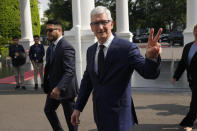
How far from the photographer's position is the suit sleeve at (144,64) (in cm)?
181

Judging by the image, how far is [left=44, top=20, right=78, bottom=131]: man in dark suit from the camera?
137 inches

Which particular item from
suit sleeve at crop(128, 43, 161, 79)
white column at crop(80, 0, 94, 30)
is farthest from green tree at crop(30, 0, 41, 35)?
suit sleeve at crop(128, 43, 161, 79)

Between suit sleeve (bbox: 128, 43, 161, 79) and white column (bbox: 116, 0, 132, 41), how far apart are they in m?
12.8

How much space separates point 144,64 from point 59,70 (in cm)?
189

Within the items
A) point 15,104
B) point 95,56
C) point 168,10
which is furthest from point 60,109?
point 168,10

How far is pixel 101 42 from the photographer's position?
221cm

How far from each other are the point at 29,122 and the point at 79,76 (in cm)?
331

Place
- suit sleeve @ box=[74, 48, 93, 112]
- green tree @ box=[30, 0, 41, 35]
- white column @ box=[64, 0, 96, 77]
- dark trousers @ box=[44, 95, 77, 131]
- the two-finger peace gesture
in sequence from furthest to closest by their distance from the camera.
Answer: green tree @ box=[30, 0, 41, 35]
white column @ box=[64, 0, 96, 77]
dark trousers @ box=[44, 95, 77, 131]
suit sleeve @ box=[74, 48, 93, 112]
the two-finger peace gesture

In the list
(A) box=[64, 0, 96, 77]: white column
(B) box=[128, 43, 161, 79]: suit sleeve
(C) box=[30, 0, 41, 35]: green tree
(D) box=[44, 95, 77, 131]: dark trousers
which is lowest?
(D) box=[44, 95, 77, 131]: dark trousers

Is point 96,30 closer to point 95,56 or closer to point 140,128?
point 95,56

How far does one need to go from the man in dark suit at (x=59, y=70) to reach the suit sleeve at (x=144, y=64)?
1528mm

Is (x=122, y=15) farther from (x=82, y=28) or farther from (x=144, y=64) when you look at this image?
(x=144, y=64)

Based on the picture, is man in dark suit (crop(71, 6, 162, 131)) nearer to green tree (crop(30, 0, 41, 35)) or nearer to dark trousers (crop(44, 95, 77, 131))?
dark trousers (crop(44, 95, 77, 131))

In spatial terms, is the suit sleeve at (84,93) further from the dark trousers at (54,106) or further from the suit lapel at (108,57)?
the dark trousers at (54,106)
